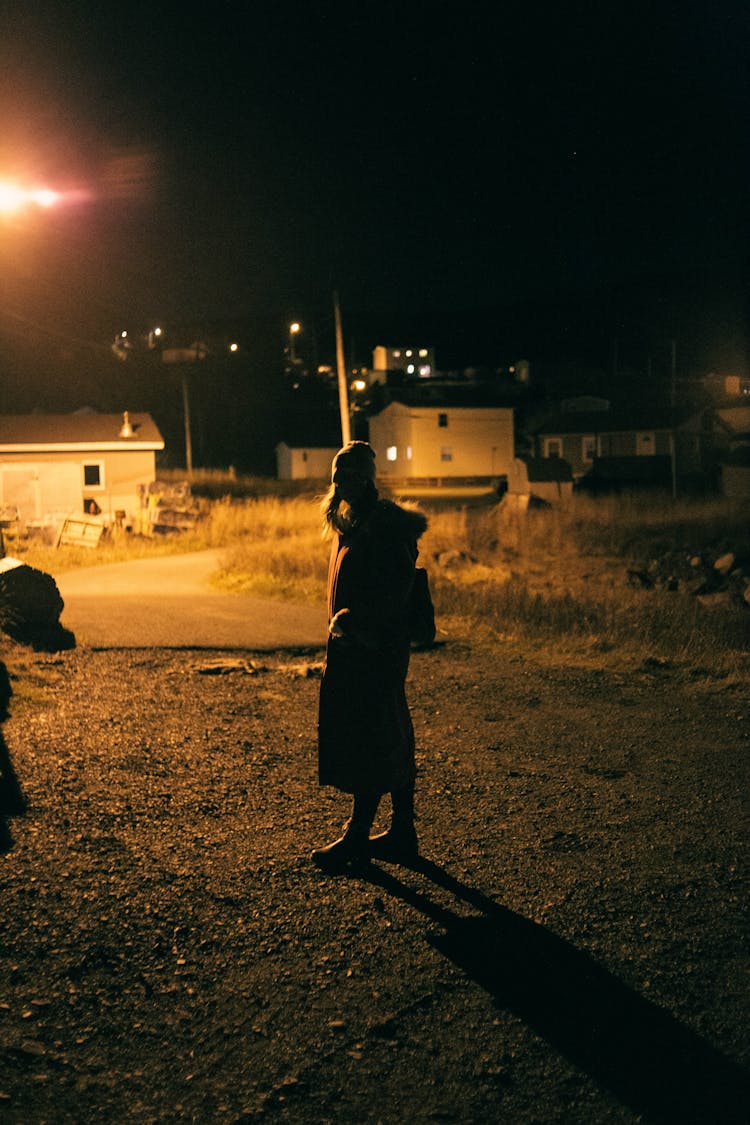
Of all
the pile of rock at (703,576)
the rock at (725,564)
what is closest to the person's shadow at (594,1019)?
the pile of rock at (703,576)

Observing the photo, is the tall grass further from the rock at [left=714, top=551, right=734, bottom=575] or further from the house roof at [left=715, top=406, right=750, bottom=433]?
the house roof at [left=715, top=406, right=750, bottom=433]

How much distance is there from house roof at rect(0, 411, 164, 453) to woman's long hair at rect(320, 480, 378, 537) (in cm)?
2371

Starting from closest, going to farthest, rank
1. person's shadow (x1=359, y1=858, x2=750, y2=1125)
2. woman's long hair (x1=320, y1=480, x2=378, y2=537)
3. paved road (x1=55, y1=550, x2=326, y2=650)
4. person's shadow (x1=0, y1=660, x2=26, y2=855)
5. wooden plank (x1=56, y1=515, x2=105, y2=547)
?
person's shadow (x1=359, y1=858, x2=750, y2=1125) < woman's long hair (x1=320, y1=480, x2=378, y2=537) < person's shadow (x1=0, y1=660, x2=26, y2=855) < paved road (x1=55, y1=550, x2=326, y2=650) < wooden plank (x1=56, y1=515, x2=105, y2=547)

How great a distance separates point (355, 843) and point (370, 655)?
35.1 inches

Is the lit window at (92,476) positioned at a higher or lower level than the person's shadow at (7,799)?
higher

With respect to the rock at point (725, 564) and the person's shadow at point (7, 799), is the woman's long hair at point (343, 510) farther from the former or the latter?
the rock at point (725, 564)

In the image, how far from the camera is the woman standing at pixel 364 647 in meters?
4.07

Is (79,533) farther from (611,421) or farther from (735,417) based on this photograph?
(735,417)

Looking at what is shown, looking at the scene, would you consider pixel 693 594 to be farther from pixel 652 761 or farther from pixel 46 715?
pixel 46 715

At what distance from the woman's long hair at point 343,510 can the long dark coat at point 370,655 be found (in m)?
0.05

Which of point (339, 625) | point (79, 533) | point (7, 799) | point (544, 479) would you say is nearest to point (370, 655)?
point (339, 625)

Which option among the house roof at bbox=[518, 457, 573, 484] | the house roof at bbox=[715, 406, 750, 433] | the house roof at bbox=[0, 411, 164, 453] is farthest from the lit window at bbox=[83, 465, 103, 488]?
the house roof at bbox=[715, 406, 750, 433]

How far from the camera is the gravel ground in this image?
2734mm

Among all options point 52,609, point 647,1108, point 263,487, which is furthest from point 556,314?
point 647,1108
